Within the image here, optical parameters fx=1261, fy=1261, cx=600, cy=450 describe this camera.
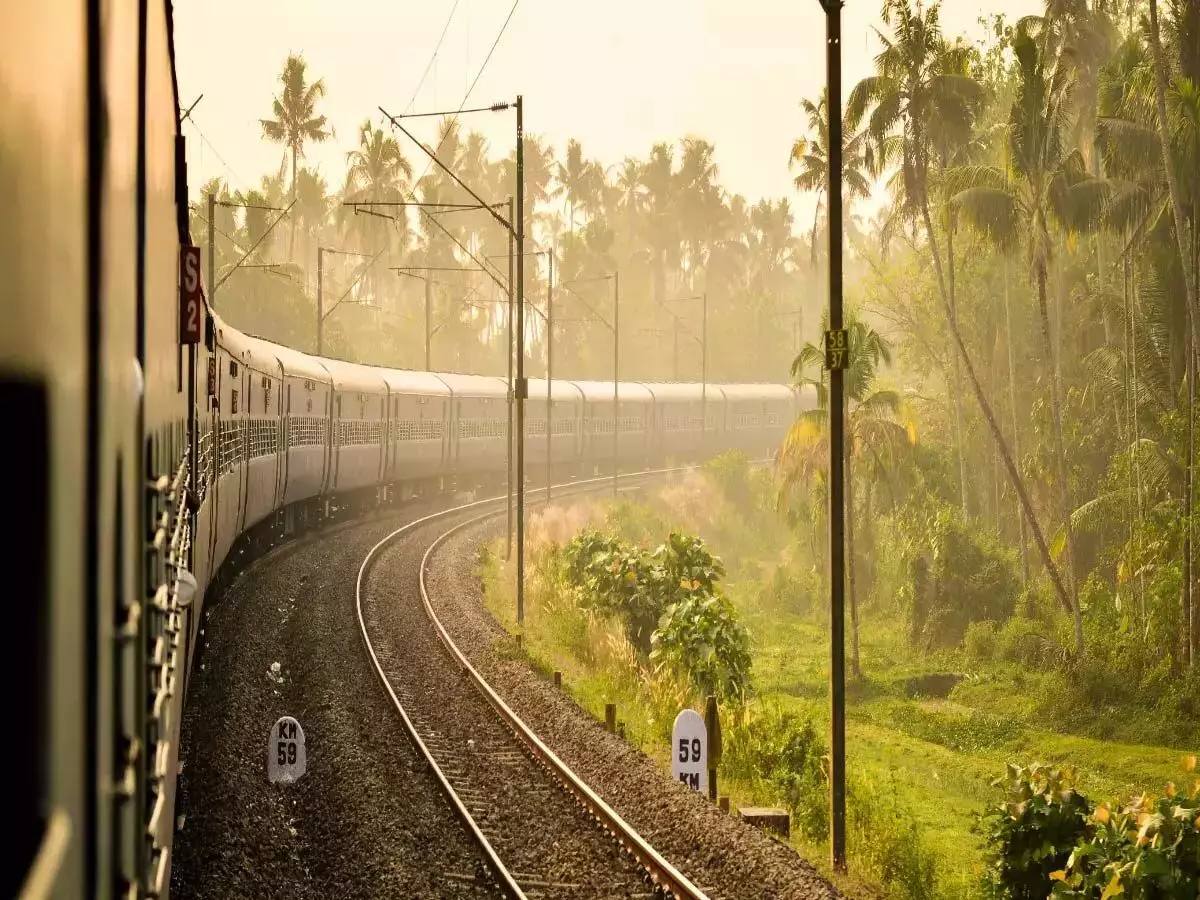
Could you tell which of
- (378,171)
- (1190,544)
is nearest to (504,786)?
(1190,544)

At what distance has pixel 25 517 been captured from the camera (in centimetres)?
148

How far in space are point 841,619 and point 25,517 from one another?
10.6m

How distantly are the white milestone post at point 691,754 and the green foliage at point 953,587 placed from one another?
18.8m

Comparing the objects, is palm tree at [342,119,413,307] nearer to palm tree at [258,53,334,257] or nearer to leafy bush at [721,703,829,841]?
palm tree at [258,53,334,257]

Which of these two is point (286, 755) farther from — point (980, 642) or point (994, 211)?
point (994, 211)

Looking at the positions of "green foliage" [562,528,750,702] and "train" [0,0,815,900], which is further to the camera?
"green foliage" [562,528,750,702]

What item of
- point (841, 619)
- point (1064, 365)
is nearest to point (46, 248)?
point (841, 619)

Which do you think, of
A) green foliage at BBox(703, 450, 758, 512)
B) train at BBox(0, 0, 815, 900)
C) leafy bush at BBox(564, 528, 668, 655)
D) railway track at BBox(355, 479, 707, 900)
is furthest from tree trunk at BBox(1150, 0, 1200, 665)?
green foliage at BBox(703, 450, 758, 512)

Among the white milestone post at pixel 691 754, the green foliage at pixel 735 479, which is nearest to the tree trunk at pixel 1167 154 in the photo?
the white milestone post at pixel 691 754

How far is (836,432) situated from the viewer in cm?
1147

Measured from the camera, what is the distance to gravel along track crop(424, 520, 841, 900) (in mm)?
9938

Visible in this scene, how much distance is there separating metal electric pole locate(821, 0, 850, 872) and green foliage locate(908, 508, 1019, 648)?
19721mm

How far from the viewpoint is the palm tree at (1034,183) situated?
27.4 m

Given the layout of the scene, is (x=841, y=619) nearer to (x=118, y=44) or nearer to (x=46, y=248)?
(x=118, y=44)
